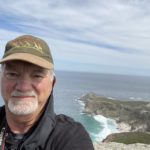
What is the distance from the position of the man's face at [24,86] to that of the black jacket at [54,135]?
13cm

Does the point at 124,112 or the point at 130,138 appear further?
the point at 124,112

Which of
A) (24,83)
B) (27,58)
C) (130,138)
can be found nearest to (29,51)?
(27,58)

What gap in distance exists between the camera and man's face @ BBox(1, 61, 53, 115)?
2824 millimetres

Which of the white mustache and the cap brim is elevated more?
the cap brim

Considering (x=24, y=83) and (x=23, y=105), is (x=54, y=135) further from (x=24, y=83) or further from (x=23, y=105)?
(x=24, y=83)

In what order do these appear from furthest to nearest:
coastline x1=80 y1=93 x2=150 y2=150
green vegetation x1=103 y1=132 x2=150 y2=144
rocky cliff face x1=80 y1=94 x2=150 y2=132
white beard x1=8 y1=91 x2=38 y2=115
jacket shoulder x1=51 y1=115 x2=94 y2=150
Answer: rocky cliff face x1=80 y1=94 x2=150 y2=132 → coastline x1=80 y1=93 x2=150 y2=150 → green vegetation x1=103 y1=132 x2=150 y2=144 → white beard x1=8 y1=91 x2=38 y2=115 → jacket shoulder x1=51 y1=115 x2=94 y2=150

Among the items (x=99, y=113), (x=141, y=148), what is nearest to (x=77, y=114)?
(x=99, y=113)

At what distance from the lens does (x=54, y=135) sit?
2.80m

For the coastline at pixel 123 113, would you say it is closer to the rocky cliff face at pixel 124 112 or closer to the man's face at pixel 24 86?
the rocky cliff face at pixel 124 112

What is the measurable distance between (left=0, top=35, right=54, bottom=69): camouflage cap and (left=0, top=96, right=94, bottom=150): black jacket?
0.39m

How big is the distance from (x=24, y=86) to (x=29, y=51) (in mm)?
292

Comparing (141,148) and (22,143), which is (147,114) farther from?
(22,143)

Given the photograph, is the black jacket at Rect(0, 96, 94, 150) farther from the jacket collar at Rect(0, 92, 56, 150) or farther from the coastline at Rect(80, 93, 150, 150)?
the coastline at Rect(80, 93, 150, 150)

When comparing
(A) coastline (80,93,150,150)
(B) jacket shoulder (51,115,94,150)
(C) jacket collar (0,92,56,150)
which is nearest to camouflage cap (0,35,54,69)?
(C) jacket collar (0,92,56,150)
